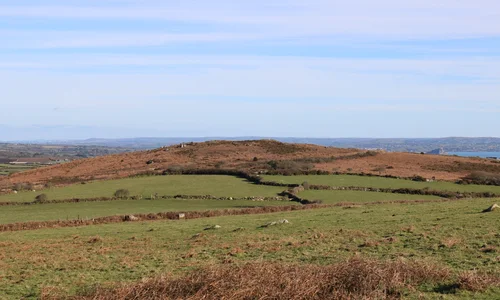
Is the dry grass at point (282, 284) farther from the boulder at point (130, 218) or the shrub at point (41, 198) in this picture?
the shrub at point (41, 198)

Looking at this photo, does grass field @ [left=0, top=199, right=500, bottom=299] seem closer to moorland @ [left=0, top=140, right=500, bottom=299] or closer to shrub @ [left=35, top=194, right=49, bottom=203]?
moorland @ [left=0, top=140, right=500, bottom=299]

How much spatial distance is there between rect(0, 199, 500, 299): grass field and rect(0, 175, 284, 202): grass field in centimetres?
2035

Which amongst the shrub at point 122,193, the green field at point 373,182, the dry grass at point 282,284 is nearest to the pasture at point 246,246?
the dry grass at point 282,284

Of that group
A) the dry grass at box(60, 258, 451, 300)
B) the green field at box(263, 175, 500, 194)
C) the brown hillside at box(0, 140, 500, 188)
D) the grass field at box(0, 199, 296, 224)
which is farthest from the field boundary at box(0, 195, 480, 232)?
the brown hillside at box(0, 140, 500, 188)

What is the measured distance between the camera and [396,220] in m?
28.6

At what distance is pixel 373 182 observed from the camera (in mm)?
57188

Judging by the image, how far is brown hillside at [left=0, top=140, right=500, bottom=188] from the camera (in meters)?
69.4

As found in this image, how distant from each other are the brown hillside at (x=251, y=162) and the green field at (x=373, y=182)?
5390 millimetres

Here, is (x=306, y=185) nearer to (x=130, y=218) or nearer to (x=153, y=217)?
(x=153, y=217)

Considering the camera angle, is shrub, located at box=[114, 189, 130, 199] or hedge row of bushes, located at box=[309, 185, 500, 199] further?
shrub, located at box=[114, 189, 130, 199]

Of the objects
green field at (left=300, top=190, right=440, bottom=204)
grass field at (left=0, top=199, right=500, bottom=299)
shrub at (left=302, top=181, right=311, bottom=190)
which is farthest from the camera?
shrub at (left=302, top=181, right=311, bottom=190)

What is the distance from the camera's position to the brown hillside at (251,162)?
6938 centimetres

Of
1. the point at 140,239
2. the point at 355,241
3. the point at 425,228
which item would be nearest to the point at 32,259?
the point at 140,239

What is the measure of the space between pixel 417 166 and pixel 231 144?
1295 inches
